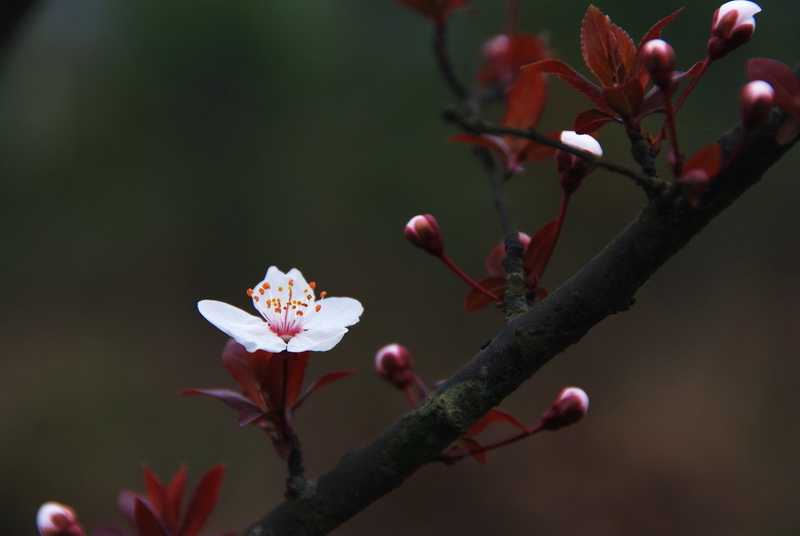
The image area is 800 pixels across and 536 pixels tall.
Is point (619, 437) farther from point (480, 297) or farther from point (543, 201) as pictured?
point (480, 297)

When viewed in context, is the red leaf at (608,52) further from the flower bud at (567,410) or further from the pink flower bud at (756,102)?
the flower bud at (567,410)

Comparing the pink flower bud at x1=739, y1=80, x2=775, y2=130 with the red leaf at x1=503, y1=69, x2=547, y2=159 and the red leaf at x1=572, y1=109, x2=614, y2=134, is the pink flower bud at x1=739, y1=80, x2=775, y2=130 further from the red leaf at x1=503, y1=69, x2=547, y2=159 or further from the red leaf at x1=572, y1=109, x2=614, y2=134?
the red leaf at x1=503, y1=69, x2=547, y2=159

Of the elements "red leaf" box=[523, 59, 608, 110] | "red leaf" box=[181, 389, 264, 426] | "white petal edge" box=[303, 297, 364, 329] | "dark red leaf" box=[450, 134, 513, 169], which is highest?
"dark red leaf" box=[450, 134, 513, 169]

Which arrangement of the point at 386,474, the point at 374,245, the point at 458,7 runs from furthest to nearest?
the point at 374,245
the point at 458,7
the point at 386,474

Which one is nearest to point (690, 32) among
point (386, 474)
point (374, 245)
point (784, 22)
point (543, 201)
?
point (784, 22)

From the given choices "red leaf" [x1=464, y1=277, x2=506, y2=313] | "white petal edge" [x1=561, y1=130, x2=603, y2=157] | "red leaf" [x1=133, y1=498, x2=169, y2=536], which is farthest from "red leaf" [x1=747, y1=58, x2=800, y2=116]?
"red leaf" [x1=133, y1=498, x2=169, y2=536]

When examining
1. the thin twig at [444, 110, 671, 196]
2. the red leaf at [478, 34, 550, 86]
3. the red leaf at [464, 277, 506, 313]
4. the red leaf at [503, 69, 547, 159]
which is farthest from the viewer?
the red leaf at [478, 34, 550, 86]

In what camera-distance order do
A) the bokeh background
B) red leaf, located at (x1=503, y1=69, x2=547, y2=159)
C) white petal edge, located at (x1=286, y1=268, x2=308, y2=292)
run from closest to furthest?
1. white petal edge, located at (x1=286, y1=268, x2=308, y2=292)
2. red leaf, located at (x1=503, y1=69, x2=547, y2=159)
3. the bokeh background
